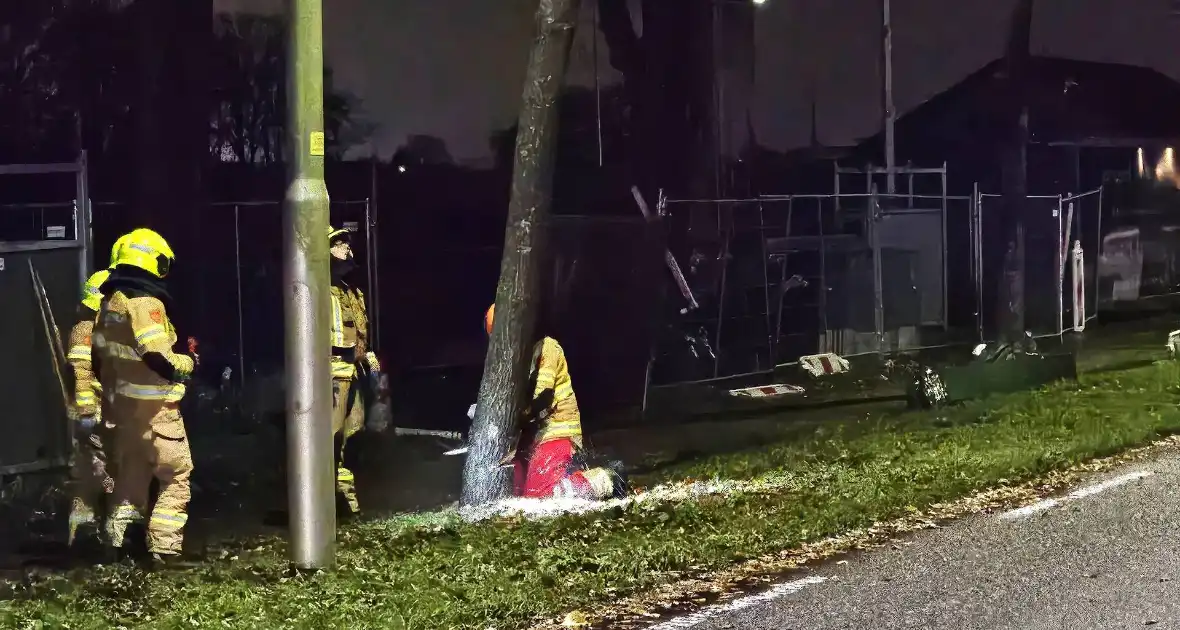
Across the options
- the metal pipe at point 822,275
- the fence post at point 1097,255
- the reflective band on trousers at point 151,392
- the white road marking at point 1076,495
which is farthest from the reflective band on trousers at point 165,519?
the fence post at point 1097,255

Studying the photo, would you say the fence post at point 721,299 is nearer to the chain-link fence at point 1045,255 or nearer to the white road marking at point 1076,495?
the white road marking at point 1076,495

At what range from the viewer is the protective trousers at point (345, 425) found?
25.5 ft

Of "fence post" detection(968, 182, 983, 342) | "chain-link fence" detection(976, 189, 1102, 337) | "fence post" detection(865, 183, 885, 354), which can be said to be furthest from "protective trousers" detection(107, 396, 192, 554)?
"chain-link fence" detection(976, 189, 1102, 337)

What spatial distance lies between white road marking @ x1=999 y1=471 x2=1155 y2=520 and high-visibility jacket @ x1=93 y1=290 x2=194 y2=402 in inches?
195

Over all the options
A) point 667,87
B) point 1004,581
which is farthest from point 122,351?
point 667,87

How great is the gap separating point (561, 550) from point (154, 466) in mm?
2276

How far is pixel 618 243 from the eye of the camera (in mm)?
11422

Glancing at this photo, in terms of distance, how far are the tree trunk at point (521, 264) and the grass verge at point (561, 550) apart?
2.72 feet

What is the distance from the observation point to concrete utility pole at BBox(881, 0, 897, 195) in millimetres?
15359

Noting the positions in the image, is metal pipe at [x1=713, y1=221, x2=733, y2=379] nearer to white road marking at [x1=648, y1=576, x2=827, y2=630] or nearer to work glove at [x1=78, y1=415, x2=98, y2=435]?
white road marking at [x1=648, y1=576, x2=827, y2=630]

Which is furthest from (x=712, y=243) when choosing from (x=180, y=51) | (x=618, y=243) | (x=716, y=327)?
(x=180, y=51)

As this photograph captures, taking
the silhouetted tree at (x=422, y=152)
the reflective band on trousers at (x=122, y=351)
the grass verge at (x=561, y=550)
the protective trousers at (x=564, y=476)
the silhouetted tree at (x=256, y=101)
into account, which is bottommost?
the grass verge at (x=561, y=550)

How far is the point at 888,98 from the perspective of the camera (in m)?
15.4

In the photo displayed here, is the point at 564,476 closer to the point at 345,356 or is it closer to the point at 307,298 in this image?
the point at 345,356
